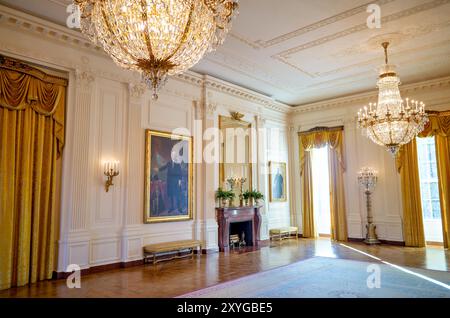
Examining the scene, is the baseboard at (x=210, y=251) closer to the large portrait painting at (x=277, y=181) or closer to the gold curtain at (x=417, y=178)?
the large portrait painting at (x=277, y=181)

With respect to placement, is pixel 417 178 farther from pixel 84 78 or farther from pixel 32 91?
pixel 32 91

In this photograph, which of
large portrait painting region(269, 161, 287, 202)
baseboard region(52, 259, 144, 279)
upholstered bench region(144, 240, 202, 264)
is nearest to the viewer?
baseboard region(52, 259, 144, 279)

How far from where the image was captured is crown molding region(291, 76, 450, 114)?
8086mm

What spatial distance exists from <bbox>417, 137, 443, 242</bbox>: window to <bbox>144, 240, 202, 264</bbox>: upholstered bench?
604 centimetres

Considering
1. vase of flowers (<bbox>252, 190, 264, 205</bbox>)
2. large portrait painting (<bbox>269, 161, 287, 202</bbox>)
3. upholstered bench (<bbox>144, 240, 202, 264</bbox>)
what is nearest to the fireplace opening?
vase of flowers (<bbox>252, 190, 264, 205</bbox>)

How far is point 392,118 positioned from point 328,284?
2948 mm

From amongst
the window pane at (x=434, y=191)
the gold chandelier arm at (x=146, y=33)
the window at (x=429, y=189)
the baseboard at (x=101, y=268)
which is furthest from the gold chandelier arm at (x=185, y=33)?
the window pane at (x=434, y=191)

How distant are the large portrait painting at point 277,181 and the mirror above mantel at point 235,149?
1154 mm

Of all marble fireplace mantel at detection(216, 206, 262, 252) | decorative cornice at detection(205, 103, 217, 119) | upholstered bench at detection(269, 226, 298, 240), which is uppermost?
decorative cornice at detection(205, 103, 217, 119)

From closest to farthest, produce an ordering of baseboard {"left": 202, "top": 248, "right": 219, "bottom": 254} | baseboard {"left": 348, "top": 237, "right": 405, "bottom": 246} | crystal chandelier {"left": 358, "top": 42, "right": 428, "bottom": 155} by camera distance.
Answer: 1. crystal chandelier {"left": 358, "top": 42, "right": 428, "bottom": 155}
2. baseboard {"left": 202, "top": 248, "right": 219, "bottom": 254}
3. baseboard {"left": 348, "top": 237, "right": 405, "bottom": 246}

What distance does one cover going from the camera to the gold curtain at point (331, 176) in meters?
9.35

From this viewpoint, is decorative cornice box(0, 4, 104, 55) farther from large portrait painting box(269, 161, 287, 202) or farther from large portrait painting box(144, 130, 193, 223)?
large portrait painting box(269, 161, 287, 202)

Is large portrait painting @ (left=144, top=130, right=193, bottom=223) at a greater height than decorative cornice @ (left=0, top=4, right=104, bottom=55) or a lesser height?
Result: lesser

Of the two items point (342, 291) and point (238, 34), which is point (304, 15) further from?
point (342, 291)
